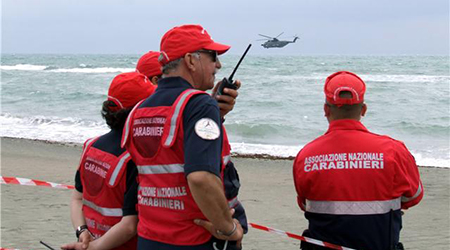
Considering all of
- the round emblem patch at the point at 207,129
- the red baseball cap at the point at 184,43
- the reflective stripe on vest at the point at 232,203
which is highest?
the red baseball cap at the point at 184,43

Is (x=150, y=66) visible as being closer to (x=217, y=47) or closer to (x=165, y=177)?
(x=217, y=47)

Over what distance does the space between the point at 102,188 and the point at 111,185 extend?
0.35 feet

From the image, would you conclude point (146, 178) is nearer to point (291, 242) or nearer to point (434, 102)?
point (291, 242)

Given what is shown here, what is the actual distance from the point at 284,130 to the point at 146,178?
1657cm

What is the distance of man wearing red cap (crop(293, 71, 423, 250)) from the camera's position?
2.93 m

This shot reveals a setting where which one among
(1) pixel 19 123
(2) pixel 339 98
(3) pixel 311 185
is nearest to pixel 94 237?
(3) pixel 311 185

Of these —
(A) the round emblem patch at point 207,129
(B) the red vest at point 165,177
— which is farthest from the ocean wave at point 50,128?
(A) the round emblem patch at point 207,129

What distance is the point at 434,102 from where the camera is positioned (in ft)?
89.8

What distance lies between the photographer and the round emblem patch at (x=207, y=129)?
7.79ft

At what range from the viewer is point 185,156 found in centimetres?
240

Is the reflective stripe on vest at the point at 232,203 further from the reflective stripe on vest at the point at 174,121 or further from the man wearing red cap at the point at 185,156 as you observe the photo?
the reflective stripe on vest at the point at 174,121

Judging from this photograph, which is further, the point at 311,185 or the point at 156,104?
the point at 311,185

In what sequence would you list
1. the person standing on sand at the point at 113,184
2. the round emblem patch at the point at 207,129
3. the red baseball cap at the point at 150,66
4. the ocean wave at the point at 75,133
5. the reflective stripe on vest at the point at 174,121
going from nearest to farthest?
the round emblem patch at the point at 207,129 → the reflective stripe on vest at the point at 174,121 → the person standing on sand at the point at 113,184 → the red baseball cap at the point at 150,66 → the ocean wave at the point at 75,133

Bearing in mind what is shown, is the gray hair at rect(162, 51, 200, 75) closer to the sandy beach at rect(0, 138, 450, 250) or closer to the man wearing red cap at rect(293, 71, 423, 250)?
the man wearing red cap at rect(293, 71, 423, 250)
